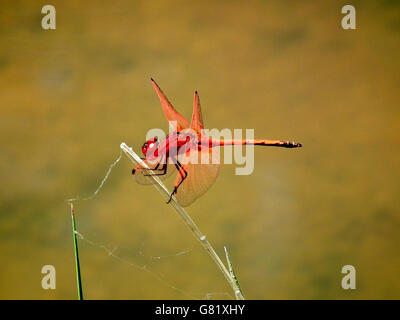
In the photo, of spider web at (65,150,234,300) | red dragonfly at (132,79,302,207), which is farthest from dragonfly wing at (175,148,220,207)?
spider web at (65,150,234,300)

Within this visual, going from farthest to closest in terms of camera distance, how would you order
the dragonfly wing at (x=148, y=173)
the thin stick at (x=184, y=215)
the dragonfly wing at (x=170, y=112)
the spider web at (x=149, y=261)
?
the spider web at (x=149, y=261)
the dragonfly wing at (x=170, y=112)
the dragonfly wing at (x=148, y=173)
the thin stick at (x=184, y=215)

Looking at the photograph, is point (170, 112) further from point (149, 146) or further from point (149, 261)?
point (149, 261)

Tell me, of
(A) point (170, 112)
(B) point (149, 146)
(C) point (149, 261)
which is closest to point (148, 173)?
(B) point (149, 146)

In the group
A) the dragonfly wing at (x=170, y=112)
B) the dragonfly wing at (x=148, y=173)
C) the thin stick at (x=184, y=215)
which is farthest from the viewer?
the dragonfly wing at (x=170, y=112)

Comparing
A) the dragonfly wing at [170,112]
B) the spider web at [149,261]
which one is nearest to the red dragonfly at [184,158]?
the dragonfly wing at [170,112]

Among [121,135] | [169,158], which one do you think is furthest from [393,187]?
[121,135]

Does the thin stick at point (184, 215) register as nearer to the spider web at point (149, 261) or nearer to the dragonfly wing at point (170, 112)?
the dragonfly wing at point (170, 112)

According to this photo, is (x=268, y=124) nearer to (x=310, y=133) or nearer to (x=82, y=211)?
(x=310, y=133)

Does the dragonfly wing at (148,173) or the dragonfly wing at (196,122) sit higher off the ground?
the dragonfly wing at (196,122)
